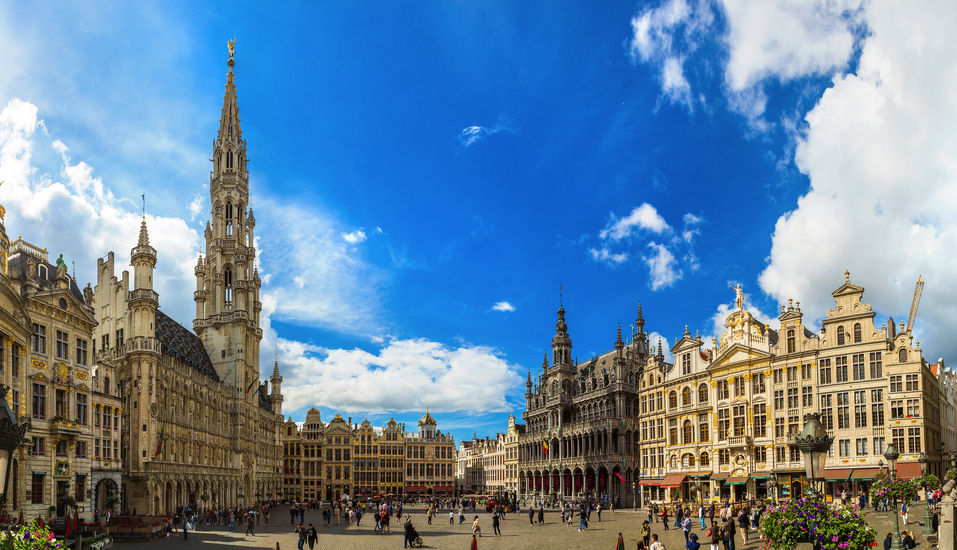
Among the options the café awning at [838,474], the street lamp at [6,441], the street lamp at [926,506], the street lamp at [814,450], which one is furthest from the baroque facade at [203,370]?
the café awning at [838,474]

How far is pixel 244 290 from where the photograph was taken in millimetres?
86750

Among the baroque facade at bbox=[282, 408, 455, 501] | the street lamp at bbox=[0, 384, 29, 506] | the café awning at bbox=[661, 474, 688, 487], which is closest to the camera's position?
the street lamp at bbox=[0, 384, 29, 506]

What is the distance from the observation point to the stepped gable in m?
65.0

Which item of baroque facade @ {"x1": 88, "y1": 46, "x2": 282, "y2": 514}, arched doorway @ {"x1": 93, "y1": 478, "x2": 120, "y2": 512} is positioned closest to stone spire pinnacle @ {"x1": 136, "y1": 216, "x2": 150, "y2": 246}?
baroque facade @ {"x1": 88, "y1": 46, "x2": 282, "y2": 514}

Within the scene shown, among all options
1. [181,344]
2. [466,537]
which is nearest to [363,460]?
[181,344]

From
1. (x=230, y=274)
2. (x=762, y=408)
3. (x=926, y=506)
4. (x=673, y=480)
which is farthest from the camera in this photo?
(x=230, y=274)

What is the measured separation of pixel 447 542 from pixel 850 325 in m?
33.4

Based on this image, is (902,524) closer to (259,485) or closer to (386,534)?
(386,534)

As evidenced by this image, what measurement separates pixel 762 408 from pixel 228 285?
62189mm

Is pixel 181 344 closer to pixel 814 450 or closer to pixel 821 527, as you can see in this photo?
pixel 814 450

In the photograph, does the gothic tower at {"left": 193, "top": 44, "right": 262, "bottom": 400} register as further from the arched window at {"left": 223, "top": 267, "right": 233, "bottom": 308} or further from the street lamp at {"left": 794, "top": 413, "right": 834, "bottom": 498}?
the street lamp at {"left": 794, "top": 413, "right": 834, "bottom": 498}

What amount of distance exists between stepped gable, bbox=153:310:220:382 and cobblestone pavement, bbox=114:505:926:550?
18.6 m

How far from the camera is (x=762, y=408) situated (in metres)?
58.7

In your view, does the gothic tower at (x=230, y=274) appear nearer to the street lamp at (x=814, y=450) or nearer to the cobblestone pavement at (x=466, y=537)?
the cobblestone pavement at (x=466, y=537)
